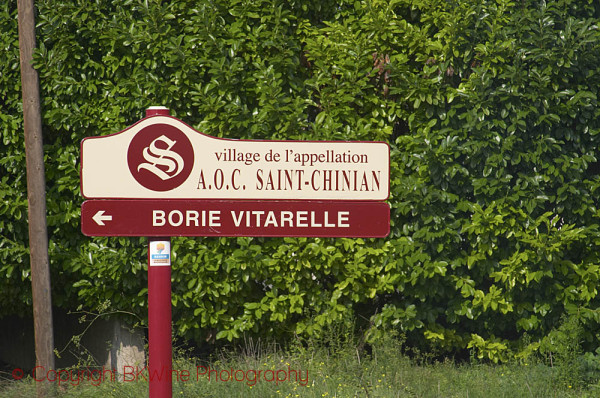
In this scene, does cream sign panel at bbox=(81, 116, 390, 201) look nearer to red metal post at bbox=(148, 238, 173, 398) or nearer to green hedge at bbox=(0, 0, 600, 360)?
red metal post at bbox=(148, 238, 173, 398)

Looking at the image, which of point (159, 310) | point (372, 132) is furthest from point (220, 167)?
point (372, 132)

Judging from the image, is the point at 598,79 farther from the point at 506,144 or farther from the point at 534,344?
the point at 534,344

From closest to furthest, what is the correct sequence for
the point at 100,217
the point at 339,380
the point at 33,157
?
the point at 100,217 → the point at 339,380 → the point at 33,157

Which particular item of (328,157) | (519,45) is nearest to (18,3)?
(328,157)

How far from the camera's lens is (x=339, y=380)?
18.6 feet

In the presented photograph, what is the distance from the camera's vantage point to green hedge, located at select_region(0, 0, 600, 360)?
6152mm

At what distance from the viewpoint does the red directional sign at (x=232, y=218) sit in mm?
3770

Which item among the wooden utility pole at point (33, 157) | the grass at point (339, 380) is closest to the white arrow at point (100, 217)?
the grass at point (339, 380)

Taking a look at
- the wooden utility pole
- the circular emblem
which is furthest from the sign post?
the wooden utility pole

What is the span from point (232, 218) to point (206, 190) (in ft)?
0.70

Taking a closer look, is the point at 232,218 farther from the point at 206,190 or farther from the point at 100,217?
the point at 100,217

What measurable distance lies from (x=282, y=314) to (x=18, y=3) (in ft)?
12.4

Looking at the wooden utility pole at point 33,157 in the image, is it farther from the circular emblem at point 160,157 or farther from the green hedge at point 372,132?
the circular emblem at point 160,157

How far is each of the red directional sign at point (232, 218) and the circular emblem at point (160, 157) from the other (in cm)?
12
